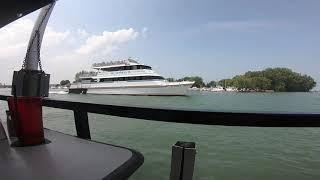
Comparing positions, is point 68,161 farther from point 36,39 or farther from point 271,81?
point 271,81

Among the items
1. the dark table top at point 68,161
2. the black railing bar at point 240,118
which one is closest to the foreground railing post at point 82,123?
the dark table top at point 68,161

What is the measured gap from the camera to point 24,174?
1916 millimetres

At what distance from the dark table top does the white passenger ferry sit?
175 feet

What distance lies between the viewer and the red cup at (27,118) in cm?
258

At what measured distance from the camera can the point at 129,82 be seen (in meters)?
58.7

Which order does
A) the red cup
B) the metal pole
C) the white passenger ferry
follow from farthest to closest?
the white passenger ferry → the metal pole → the red cup

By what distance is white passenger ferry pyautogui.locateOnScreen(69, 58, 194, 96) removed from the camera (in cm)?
5625

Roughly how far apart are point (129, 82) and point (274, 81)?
7422 centimetres

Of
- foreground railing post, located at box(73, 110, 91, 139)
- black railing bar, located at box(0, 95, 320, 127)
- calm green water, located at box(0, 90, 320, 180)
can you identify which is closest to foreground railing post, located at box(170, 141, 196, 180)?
black railing bar, located at box(0, 95, 320, 127)

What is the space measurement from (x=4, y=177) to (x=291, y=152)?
384 inches

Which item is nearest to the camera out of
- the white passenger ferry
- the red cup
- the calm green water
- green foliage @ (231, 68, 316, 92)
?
the red cup

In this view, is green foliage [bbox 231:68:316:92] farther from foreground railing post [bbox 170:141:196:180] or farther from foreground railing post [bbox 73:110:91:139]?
foreground railing post [bbox 170:141:196:180]

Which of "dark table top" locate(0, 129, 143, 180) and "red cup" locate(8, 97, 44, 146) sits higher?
"red cup" locate(8, 97, 44, 146)

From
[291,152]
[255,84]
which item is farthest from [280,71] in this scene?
[291,152]
